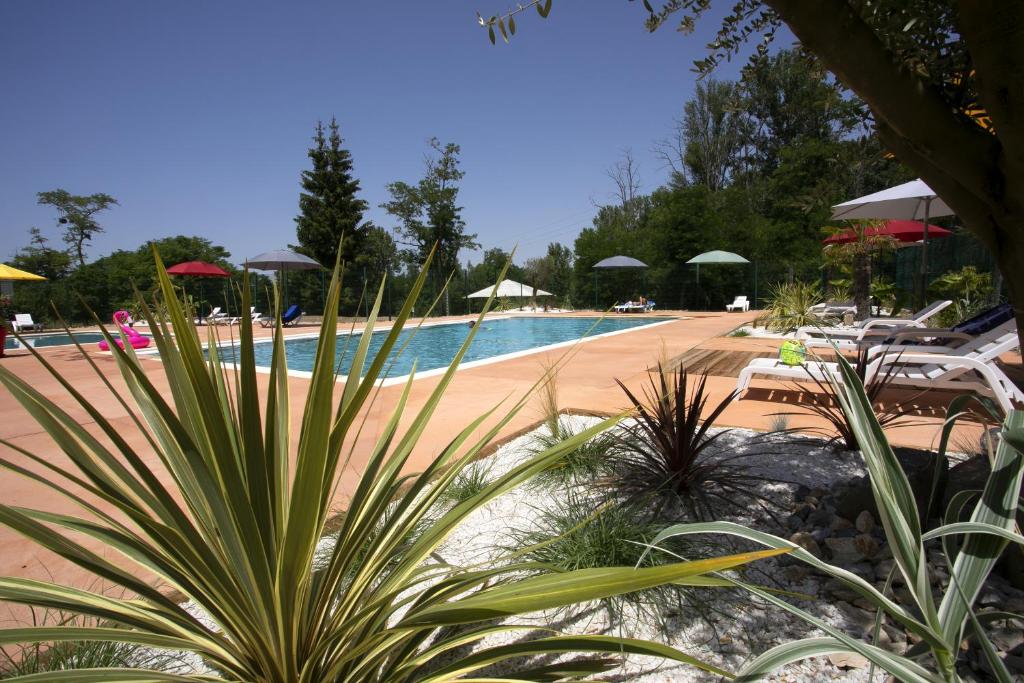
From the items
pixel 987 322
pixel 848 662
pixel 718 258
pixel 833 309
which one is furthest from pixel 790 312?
pixel 848 662

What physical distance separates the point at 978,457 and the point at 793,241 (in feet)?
71.9

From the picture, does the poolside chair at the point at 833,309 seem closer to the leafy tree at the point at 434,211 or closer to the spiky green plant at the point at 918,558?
the spiky green plant at the point at 918,558

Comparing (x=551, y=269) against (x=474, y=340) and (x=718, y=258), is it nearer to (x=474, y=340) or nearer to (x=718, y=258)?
(x=718, y=258)

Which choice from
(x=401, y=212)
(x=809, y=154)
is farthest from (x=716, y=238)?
(x=401, y=212)

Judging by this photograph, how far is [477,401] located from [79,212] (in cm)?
3269

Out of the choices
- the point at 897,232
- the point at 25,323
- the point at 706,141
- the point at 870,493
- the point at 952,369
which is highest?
the point at 706,141

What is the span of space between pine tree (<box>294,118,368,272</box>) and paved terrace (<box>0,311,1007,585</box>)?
19.0m

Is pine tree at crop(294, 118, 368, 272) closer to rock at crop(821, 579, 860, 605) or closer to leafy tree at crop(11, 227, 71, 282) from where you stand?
leafy tree at crop(11, 227, 71, 282)

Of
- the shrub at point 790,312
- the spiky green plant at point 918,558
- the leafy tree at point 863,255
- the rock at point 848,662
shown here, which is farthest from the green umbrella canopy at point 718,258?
the spiky green plant at point 918,558

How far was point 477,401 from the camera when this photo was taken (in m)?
4.66

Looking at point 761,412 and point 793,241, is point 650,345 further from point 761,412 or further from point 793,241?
point 793,241

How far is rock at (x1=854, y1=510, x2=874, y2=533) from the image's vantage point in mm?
2029

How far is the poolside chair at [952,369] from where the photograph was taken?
11.8ft

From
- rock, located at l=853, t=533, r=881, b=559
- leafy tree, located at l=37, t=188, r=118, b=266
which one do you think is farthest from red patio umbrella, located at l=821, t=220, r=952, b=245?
leafy tree, located at l=37, t=188, r=118, b=266
